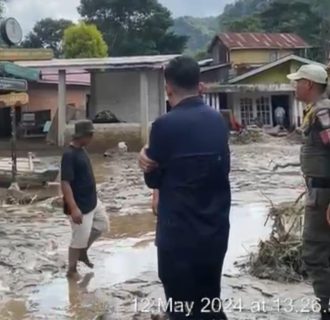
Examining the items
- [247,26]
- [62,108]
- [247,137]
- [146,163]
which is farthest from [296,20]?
[146,163]

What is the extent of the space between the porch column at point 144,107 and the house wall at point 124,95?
1541 millimetres

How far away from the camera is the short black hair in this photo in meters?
3.86

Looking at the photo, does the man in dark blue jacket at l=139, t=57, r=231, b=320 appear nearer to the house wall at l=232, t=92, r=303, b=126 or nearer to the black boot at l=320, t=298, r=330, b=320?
the black boot at l=320, t=298, r=330, b=320

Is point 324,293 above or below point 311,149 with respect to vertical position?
below

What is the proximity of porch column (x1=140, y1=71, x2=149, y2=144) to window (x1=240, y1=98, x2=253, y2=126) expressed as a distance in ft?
37.7

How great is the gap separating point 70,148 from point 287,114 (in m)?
32.5

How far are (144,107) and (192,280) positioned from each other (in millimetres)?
→ 24277

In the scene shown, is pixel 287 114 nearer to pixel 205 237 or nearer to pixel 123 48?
pixel 123 48

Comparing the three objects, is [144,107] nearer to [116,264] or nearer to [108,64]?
[108,64]

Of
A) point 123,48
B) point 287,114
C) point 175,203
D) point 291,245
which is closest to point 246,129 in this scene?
point 287,114

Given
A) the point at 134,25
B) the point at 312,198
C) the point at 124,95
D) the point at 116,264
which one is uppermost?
the point at 134,25

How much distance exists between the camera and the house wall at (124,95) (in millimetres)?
30188

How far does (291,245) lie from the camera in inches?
273

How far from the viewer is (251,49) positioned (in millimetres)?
43344
